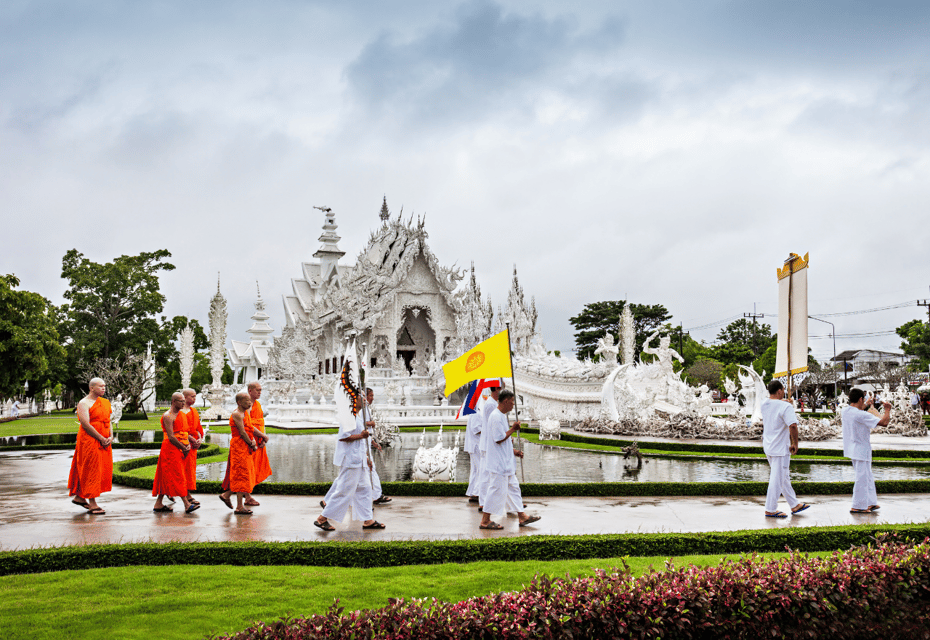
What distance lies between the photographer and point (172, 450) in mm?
9148

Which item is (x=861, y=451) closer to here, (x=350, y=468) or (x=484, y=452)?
(x=484, y=452)

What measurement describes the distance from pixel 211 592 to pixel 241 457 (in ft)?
11.4

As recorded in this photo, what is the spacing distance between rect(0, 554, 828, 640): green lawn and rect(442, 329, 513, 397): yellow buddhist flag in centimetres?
403

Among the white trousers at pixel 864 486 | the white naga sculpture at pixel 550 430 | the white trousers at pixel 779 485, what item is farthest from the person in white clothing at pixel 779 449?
the white naga sculpture at pixel 550 430

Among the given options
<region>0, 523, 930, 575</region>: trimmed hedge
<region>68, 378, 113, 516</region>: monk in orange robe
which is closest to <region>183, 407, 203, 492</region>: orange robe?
<region>68, 378, 113, 516</region>: monk in orange robe

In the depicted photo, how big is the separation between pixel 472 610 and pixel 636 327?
182 feet

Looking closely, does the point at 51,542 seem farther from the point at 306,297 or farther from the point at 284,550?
the point at 306,297

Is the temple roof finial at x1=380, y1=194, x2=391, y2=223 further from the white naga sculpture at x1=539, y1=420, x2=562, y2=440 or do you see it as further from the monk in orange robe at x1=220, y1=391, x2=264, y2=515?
the monk in orange robe at x1=220, y1=391, x2=264, y2=515

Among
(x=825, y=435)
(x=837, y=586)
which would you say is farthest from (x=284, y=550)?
(x=825, y=435)

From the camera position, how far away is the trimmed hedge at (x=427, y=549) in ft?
20.8

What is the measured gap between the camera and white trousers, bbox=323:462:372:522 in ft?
25.2

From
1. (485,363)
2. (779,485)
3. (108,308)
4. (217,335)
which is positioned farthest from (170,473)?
(108,308)

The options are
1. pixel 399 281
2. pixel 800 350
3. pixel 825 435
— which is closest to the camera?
pixel 800 350

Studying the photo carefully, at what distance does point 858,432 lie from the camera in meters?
8.55
